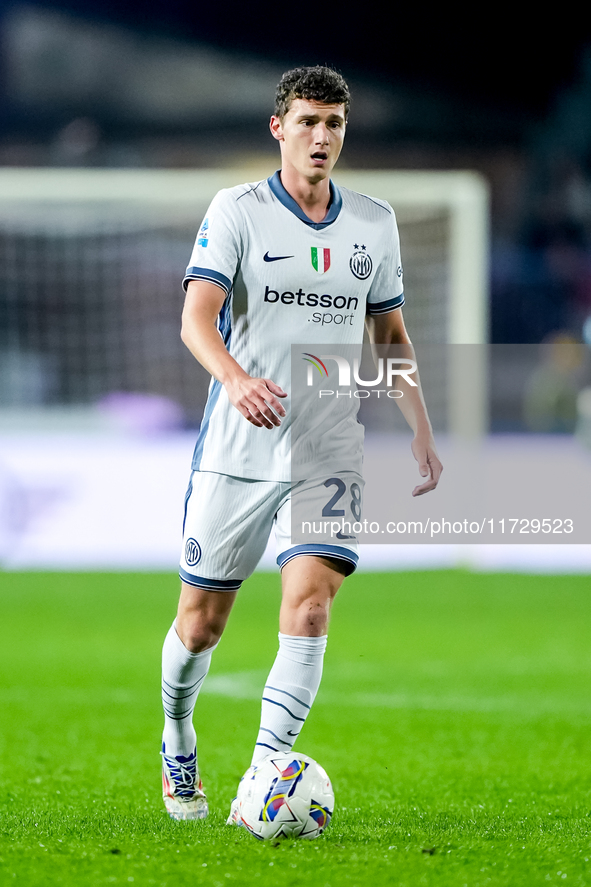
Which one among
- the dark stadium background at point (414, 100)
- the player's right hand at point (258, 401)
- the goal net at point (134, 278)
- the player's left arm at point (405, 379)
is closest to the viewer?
the player's right hand at point (258, 401)

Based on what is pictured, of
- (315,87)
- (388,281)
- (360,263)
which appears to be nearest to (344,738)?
(388,281)

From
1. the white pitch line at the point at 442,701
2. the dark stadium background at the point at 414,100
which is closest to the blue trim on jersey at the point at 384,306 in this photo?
the white pitch line at the point at 442,701

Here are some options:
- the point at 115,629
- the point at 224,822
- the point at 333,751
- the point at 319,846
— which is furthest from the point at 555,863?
the point at 115,629

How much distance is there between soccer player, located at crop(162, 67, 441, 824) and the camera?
344 cm

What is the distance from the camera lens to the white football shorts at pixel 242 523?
352 cm

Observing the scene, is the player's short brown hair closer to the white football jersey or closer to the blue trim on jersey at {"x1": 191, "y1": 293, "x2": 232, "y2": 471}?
the white football jersey

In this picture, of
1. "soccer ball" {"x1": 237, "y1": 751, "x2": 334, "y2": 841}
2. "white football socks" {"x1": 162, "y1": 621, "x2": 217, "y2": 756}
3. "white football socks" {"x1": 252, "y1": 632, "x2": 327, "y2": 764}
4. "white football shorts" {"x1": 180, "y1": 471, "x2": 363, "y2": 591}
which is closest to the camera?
"soccer ball" {"x1": 237, "y1": 751, "x2": 334, "y2": 841}

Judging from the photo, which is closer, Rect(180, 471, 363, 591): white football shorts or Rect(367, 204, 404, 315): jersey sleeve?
Rect(180, 471, 363, 591): white football shorts

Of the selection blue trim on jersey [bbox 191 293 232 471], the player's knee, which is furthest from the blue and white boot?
blue trim on jersey [bbox 191 293 232 471]

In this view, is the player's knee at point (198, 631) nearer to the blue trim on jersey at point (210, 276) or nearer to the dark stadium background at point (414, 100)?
the blue trim on jersey at point (210, 276)

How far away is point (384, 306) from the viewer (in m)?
3.84

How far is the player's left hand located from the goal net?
7798mm

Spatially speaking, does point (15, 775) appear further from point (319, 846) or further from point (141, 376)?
point (141, 376)

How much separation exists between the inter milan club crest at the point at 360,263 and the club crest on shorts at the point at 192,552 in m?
0.95
